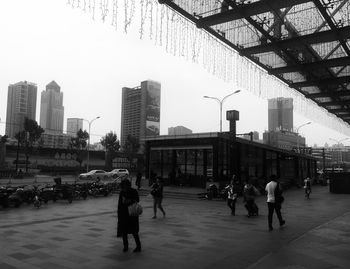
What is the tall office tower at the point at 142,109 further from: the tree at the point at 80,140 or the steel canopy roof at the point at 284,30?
the steel canopy roof at the point at 284,30

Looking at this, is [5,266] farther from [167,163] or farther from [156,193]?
[167,163]

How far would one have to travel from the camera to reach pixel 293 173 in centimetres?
4481

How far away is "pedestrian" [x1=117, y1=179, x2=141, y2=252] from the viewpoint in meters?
7.86

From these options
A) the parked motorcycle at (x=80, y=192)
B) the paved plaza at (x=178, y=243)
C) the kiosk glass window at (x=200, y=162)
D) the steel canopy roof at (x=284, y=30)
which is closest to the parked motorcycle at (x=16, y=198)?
the paved plaza at (x=178, y=243)

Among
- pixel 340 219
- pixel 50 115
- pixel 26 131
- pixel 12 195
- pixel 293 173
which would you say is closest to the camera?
pixel 340 219

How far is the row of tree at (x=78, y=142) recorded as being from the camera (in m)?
55.2

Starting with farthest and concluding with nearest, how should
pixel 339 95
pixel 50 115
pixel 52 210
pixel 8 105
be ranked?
pixel 50 115, pixel 8 105, pixel 52 210, pixel 339 95

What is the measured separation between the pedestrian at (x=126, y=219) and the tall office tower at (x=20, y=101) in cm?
6329

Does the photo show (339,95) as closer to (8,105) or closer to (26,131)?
(26,131)

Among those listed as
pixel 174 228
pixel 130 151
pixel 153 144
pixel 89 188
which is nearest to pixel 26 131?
pixel 130 151

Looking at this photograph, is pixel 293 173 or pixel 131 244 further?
pixel 293 173

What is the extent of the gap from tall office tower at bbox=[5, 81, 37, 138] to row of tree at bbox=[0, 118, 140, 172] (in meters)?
5.60

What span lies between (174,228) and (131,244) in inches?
112

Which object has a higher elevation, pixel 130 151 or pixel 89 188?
pixel 130 151
